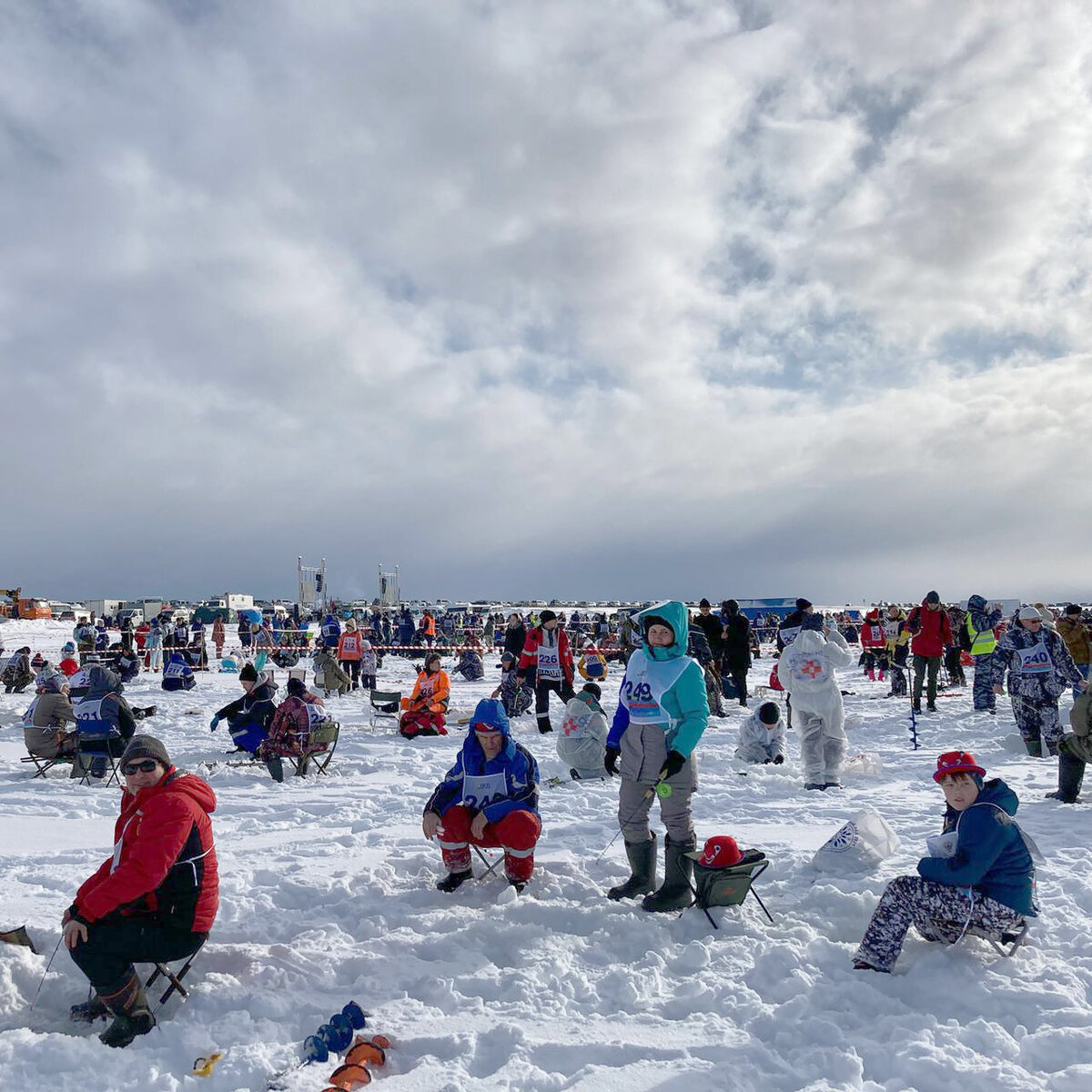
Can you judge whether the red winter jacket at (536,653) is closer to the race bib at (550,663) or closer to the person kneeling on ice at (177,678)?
the race bib at (550,663)

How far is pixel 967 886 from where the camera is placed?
12.2 ft

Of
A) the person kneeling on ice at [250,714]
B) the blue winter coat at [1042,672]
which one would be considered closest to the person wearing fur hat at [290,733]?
the person kneeling on ice at [250,714]

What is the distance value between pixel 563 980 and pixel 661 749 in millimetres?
1342

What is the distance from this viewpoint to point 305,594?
51.3m

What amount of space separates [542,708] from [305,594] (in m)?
42.0

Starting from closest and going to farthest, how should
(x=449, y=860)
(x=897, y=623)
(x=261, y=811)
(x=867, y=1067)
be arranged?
(x=867, y=1067), (x=449, y=860), (x=261, y=811), (x=897, y=623)

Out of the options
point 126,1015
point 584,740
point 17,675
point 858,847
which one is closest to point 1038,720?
point 584,740

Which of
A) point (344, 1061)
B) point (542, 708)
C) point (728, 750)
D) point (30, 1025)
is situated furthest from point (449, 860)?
point (542, 708)

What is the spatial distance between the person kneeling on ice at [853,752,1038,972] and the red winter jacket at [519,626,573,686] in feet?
28.1

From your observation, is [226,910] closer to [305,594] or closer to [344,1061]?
[344,1061]

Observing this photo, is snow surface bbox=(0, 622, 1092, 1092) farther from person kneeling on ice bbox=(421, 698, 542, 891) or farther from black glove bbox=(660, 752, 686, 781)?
black glove bbox=(660, 752, 686, 781)

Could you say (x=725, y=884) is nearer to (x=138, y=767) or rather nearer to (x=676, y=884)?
(x=676, y=884)

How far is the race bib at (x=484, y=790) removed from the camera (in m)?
5.05

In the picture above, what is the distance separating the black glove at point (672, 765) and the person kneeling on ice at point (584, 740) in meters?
3.97
